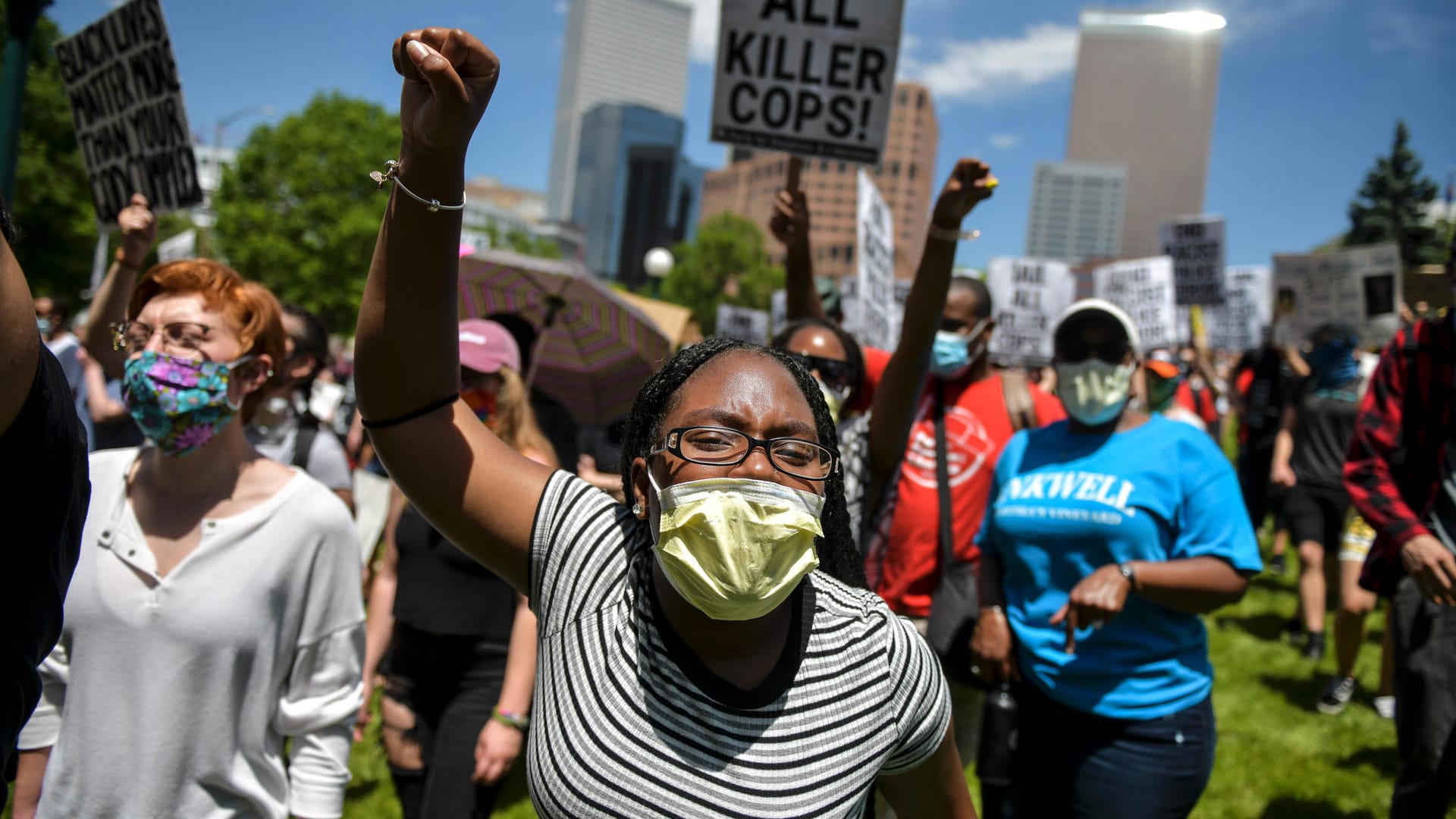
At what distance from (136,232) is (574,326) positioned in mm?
2636

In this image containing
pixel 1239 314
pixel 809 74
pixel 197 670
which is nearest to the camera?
pixel 197 670

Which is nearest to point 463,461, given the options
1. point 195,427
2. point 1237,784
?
point 195,427

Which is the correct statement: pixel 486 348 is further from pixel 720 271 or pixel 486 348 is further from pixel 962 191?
pixel 720 271

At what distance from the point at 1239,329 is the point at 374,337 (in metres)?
13.1

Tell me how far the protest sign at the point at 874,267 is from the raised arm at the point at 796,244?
1322 millimetres

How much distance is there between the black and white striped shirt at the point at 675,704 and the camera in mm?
1601

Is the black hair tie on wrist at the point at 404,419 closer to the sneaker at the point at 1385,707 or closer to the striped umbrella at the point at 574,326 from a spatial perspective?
the striped umbrella at the point at 574,326

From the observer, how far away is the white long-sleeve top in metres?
2.20

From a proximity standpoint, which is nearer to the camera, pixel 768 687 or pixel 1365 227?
pixel 768 687

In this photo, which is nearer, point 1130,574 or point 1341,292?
point 1130,574

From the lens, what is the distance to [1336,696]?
618 centimetres

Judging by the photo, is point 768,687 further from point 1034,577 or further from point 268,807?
point 1034,577

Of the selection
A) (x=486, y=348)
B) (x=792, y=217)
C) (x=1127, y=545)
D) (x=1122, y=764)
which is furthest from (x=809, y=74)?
(x=1122, y=764)

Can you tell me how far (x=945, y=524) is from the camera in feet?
11.8
